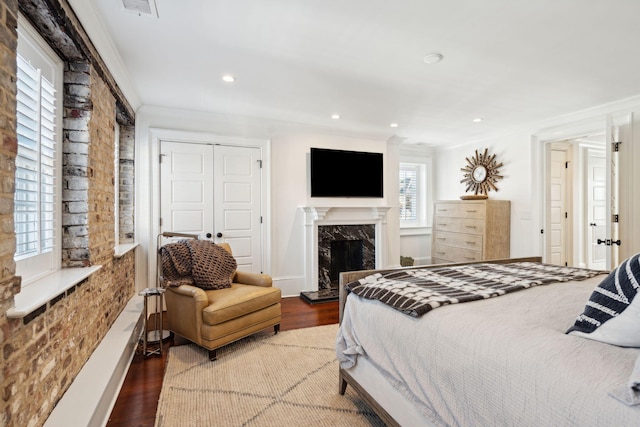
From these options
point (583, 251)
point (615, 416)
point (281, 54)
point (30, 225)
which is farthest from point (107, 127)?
point (583, 251)

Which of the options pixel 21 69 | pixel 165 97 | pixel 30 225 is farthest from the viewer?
pixel 165 97

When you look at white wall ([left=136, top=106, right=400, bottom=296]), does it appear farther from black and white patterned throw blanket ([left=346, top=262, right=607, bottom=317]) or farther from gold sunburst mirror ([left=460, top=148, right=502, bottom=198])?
black and white patterned throw blanket ([left=346, top=262, right=607, bottom=317])

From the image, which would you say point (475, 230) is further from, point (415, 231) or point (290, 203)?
point (290, 203)

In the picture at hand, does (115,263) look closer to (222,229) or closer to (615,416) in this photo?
(222,229)

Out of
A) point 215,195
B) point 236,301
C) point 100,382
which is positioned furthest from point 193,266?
point 215,195

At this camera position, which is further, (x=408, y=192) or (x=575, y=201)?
(x=408, y=192)

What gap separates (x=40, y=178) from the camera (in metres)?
1.73

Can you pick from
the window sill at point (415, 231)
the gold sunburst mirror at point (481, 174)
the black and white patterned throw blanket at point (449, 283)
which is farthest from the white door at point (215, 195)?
the gold sunburst mirror at point (481, 174)

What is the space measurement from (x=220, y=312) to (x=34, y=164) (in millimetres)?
1509

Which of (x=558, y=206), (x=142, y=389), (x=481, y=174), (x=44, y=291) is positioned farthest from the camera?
(x=481, y=174)

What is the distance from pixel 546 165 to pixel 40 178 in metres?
5.43

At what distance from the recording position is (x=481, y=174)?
5434 mm

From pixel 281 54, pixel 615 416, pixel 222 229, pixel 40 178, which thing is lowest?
pixel 615 416

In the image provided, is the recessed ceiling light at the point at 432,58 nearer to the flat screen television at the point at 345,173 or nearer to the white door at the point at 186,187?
the flat screen television at the point at 345,173
